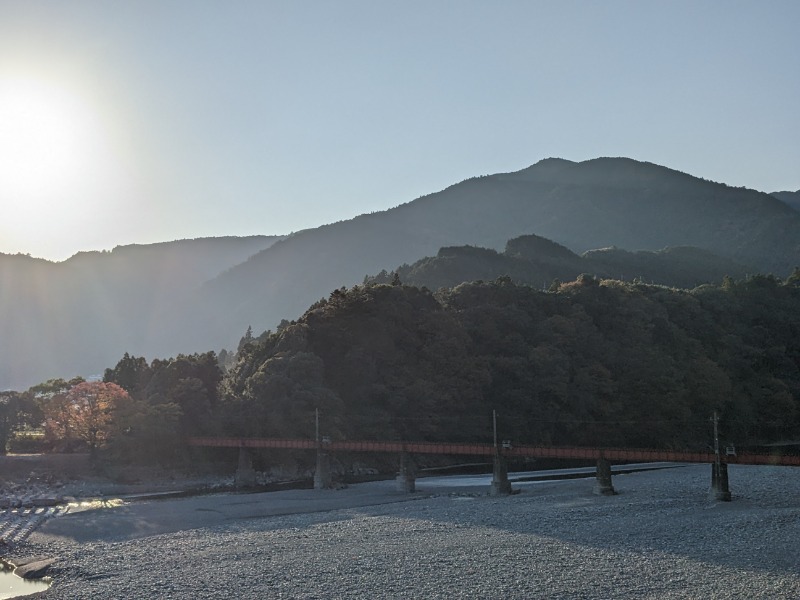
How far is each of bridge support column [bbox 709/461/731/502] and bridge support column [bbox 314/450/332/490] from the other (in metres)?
29.4

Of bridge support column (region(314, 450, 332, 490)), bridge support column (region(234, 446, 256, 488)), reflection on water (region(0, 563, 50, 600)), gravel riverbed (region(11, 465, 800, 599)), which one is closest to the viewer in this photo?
gravel riverbed (region(11, 465, 800, 599))

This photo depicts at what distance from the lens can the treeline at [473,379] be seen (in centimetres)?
7512

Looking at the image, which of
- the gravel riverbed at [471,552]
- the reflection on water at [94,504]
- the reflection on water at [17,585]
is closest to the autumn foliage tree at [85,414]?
the reflection on water at [94,504]

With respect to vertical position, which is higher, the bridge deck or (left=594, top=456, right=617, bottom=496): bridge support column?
the bridge deck

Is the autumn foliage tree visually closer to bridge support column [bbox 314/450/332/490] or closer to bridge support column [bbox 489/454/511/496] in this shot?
bridge support column [bbox 314/450/332/490]

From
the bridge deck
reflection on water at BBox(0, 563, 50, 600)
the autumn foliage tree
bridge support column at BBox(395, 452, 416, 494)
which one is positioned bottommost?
reflection on water at BBox(0, 563, 50, 600)

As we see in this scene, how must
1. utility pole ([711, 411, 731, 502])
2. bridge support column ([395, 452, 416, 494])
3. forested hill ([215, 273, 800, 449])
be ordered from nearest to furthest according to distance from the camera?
utility pole ([711, 411, 731, 502]) → bridge support column ([395, 452, 416, 494]) → forested hill ([215, 273, 800, 449])

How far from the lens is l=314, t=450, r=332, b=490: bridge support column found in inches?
2495

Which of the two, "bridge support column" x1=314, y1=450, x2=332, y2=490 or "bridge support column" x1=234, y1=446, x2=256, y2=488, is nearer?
"bridge support column" x1=314, y1=450, x2=332, y2=490

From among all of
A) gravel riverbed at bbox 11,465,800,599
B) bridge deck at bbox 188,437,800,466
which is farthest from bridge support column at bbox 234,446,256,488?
gravel riverbed at bbox 11,465,800,599

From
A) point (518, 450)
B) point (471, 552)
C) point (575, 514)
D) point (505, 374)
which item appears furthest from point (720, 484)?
point (505, 374)

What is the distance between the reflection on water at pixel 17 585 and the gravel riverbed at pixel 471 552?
776 mm

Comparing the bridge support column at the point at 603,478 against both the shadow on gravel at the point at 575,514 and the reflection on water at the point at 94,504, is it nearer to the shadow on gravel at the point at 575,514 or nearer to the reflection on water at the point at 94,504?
the shadow on gravel at the point at 575,514

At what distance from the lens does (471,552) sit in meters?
33.6
